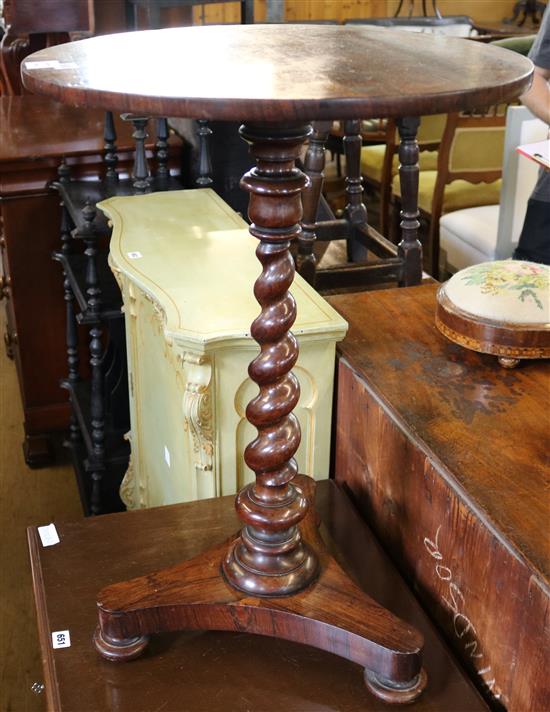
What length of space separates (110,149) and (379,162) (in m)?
2.60

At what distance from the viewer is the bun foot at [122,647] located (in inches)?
49.9

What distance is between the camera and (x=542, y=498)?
A: 122cm

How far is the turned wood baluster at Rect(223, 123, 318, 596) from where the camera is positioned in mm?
1084

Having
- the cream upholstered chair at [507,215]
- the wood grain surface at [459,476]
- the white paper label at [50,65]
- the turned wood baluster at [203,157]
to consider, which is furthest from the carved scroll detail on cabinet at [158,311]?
the cream upholstered chair at [507,215]

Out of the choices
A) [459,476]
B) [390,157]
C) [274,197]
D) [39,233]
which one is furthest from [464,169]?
[274,197]

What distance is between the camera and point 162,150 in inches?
103

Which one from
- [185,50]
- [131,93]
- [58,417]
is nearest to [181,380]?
[185,50]

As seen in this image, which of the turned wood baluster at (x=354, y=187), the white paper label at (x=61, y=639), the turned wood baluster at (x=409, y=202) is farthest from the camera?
the turned wood baluster at (x=354, y=187)

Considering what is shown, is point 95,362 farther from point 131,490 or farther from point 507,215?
point 507,215

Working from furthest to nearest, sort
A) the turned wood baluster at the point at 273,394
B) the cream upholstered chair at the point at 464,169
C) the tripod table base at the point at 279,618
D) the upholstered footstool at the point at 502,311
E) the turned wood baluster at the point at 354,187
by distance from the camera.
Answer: the cream upholstered chair at the point at 464,169 < the turned wood baluster at the point at 354,187 < the upholstered footstool at the point at 502,311 < the tripod table base at the point at 279,618 < the turned wood baluster at the point at 273,394

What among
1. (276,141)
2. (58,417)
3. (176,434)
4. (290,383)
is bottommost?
(58,417)

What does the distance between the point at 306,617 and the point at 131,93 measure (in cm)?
72

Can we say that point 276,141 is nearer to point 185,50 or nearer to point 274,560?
point 185,50

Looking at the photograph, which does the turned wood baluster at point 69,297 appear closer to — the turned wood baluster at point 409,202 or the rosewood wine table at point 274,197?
the turned wood baluster at point 409,202
